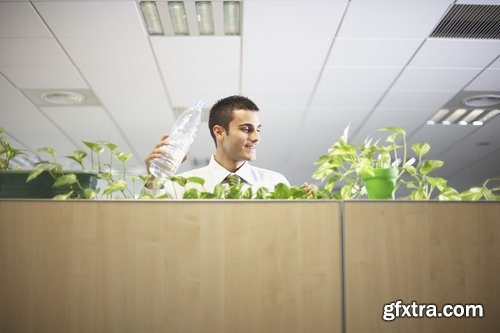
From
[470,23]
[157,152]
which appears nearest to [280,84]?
[470,23]

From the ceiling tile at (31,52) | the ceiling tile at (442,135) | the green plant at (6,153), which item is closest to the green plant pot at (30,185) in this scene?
the green plant at (6,153)

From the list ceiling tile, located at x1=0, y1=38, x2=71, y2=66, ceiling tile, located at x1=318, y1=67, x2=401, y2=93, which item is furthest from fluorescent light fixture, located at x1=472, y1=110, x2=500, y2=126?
ceiling tile, located at x1=0, y1=38, x2=71, y2=66

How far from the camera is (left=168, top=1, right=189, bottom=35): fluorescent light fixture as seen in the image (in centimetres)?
295

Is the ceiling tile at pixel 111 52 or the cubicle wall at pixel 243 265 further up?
the ceiling tile at pixel 111 52

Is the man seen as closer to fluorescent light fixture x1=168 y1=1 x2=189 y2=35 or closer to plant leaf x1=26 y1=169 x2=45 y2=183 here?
plant leaf x1=26 y1=169 x2=45 y2=183

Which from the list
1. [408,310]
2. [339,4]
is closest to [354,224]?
[408,310]

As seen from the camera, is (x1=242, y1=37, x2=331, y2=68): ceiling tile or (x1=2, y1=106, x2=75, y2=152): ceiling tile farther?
(x1=2, y1=106, x2=75, y2=152): ceiling tile

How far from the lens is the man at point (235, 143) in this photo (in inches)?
77.3

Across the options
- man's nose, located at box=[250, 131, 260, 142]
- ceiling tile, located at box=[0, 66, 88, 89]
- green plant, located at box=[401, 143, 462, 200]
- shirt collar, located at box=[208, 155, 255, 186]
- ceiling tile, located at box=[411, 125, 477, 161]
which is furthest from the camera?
ceiling tile, located at box=[411, 125, 477, 161]

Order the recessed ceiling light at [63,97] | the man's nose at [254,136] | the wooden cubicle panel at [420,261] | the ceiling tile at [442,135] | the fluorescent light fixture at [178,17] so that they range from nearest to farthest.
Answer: the wooden cubicle panel at [420,261] → the man's nose at [254,136] → the fluorescent light fixture at [178,17] → the recessed ceiling light at [63,97] → the ceiling tile at [442,135]

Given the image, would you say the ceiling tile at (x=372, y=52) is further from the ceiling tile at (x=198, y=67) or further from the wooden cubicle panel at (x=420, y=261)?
the wooden cubicle panel at (x=420, y=261)

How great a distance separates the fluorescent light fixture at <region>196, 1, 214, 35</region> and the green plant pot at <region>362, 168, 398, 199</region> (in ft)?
7.35

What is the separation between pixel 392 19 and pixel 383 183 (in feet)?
7.39

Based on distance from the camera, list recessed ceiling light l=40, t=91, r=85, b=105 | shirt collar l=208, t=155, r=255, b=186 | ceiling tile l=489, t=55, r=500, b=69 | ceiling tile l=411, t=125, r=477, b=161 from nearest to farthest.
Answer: shirt collar l=208, t=155, r=255, b=186 < ceiling tile l=489, t=55, r=500, b=69 < recessed ceiling light l=40, t=91, r=85, b=105 < ceiling tile l=411, t=125, r=477, b=161
